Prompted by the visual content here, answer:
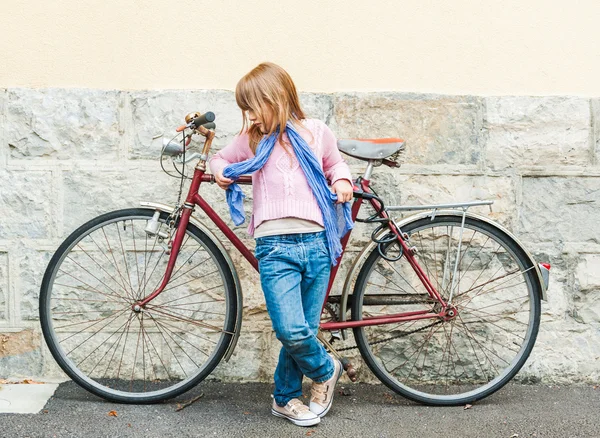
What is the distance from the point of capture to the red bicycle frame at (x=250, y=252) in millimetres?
3473

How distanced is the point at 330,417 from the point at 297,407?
0.57 feet

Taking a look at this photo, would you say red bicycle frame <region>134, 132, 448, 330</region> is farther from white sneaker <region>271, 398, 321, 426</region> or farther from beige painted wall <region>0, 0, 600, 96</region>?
beige painted wall <region>0, 0, 600, 96</region>

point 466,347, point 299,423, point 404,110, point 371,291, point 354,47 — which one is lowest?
point 299,423

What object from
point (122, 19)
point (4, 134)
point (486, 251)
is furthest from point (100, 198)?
Result: point (486, 251)

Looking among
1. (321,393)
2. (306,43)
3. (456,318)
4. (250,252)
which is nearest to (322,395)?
(321,393)

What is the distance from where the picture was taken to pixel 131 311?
151 inches

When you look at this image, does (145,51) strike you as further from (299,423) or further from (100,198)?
(299,423)

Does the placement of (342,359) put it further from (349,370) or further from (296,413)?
(296,413)

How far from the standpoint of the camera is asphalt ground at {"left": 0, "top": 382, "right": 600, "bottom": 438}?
330 cm

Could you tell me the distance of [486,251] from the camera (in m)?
3.92

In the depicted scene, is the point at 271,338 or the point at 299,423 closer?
the point at 299,423

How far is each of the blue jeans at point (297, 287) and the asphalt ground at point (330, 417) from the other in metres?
0.34

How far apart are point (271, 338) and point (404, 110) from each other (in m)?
1.33

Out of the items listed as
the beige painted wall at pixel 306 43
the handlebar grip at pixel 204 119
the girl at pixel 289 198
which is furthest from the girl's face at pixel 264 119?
the beige painted wall at pixel 306 43
